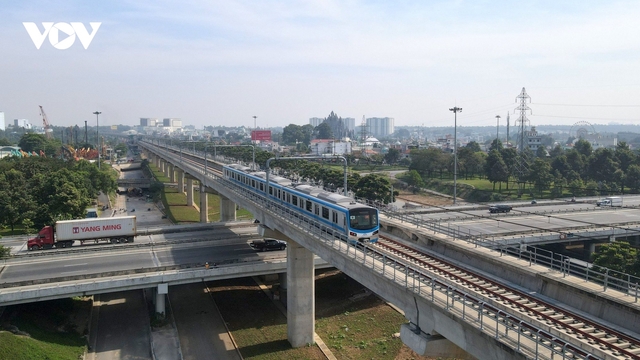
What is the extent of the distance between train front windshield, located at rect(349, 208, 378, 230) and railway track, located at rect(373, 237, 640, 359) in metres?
4.02

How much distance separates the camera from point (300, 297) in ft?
115

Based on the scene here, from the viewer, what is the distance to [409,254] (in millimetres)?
27031

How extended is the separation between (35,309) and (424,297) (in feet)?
97.6

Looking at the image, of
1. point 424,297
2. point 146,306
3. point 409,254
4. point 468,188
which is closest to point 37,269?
point 146,306

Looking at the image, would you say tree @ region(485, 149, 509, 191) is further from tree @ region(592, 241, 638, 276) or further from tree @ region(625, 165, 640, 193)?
tree @ region(592, 241, 638, 276)

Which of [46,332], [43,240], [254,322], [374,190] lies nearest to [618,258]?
[254,322]

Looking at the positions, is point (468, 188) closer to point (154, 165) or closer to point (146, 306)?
point (146, 306)

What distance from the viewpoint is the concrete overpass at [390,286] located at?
1677 cm

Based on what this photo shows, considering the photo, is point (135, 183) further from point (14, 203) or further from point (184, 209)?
point (14, 203)

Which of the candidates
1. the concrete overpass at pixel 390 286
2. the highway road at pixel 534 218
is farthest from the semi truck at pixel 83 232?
the highway road at pixel 534 218

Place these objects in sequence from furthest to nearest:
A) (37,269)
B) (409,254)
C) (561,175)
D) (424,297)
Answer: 1. (561,175)
2. (37,269)
3. (409,254)
4. (424,297)

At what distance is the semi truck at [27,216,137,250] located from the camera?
45500mm

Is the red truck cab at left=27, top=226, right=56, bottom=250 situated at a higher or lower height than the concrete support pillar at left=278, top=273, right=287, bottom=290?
higher

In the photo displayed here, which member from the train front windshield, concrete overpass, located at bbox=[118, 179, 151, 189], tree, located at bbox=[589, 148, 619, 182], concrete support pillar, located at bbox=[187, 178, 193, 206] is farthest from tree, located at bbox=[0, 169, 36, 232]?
tree, located at bbox=[589, 148, 619, 182]
